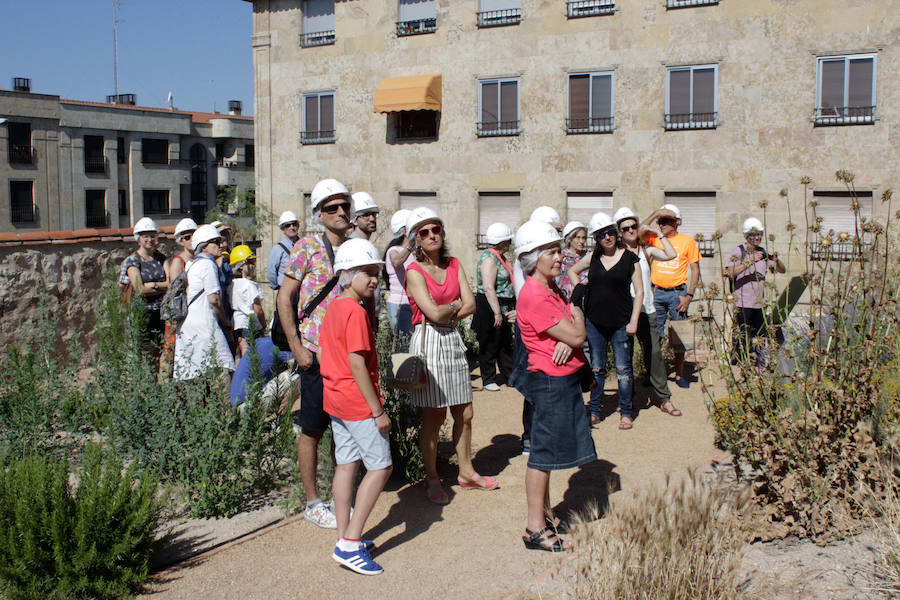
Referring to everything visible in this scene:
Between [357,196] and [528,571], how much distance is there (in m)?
4.11

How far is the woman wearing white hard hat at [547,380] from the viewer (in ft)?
16.6

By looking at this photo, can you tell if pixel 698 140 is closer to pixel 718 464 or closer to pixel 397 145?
pixel 397 145

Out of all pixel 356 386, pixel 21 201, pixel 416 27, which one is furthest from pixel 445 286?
pixel 21 201

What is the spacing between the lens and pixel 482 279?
877cm

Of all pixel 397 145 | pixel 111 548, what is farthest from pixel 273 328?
pixel 397 145

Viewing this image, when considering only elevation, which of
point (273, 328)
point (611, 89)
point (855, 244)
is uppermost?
point (611, 89)

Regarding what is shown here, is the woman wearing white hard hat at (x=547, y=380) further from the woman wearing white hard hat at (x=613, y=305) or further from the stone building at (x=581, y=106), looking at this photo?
the stone building at (x=581, y=106)

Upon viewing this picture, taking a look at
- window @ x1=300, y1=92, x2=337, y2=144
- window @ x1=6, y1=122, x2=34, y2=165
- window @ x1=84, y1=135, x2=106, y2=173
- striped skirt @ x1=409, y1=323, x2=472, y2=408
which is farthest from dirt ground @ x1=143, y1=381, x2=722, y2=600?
window @ x1=84, y1=135, x2=106, y2=173

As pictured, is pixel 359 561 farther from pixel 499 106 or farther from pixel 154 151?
pixel 154 151

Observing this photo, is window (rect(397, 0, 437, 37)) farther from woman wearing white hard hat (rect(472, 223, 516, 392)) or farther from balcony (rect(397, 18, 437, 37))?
woman wearing white hard hat (rect(472, 223, 516, 392))

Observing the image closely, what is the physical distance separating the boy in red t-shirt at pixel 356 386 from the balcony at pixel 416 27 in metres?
19.6

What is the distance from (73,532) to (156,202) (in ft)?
180

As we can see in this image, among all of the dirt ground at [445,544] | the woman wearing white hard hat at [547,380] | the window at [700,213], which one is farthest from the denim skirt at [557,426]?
the window at [700,213]

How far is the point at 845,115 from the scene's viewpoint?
62.6 ft
